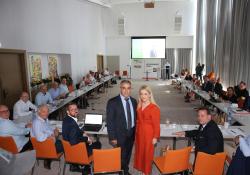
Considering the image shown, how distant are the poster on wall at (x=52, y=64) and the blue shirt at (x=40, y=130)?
6.84 metres

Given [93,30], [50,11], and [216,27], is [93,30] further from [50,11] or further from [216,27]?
[216,27]

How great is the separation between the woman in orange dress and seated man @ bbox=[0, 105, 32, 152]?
2090 mm

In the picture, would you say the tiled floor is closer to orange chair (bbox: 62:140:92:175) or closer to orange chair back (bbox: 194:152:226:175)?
orange chair (bbox: 62:140:92:175)

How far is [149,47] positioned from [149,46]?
3.3 inches

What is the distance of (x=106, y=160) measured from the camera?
9.82 ft

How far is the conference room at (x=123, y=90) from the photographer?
3.17 metres

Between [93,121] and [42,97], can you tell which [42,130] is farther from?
[42,97]

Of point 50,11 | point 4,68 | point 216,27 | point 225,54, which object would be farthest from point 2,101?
point 216,27

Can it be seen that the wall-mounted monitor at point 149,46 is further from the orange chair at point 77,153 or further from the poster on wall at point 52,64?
the orange chair at point 77,153

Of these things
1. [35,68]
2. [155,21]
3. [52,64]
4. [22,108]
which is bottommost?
[22,108]

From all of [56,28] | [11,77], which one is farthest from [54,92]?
[56,28]

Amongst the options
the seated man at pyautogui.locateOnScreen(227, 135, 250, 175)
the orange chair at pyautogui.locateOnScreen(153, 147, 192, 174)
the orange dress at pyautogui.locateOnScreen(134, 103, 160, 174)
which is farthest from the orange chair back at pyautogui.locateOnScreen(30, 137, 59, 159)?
the seated man at pyautogui.locateOnScreen(227, 135, 250, 175)

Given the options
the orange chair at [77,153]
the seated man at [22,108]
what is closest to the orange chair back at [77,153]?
the orange chair at [77,153]

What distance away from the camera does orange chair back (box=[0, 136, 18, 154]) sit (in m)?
3.50
